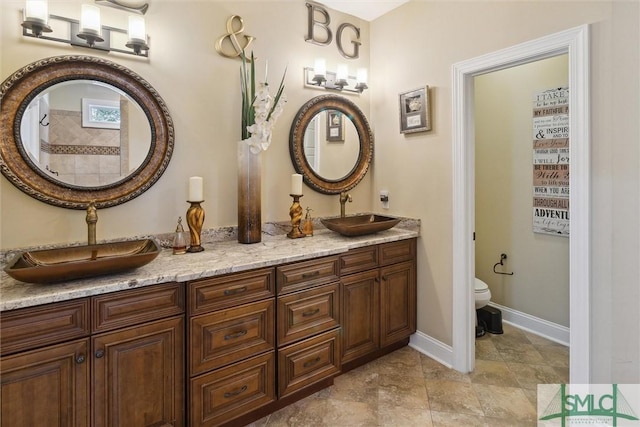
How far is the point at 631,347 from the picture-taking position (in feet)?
5.52

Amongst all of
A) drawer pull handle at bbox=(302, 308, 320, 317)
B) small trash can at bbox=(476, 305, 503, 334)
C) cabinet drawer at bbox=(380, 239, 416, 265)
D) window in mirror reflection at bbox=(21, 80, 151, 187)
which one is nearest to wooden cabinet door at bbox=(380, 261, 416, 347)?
cabinet drawer at bbox=(380, 239, 416, 265)

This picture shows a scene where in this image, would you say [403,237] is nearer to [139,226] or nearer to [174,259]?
[174,259]

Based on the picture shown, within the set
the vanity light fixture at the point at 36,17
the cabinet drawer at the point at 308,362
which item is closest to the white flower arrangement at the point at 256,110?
the vanity light fixture at the point at 36,17

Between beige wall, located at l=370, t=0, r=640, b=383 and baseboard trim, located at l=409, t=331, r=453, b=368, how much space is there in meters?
0.05

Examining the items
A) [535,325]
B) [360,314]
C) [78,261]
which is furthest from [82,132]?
[535,325]

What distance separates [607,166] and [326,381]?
1.98 m

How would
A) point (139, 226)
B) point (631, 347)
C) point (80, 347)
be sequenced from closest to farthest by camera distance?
point (80, 347) < point (631, 347) < point (139, 226)

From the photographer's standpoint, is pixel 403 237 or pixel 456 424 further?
pixel 403 237

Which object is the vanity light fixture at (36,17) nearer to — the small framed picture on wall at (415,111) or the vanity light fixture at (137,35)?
the vanity light fixture at (137,35)

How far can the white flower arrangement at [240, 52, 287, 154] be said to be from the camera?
2131 millimetres

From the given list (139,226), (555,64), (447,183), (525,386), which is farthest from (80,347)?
(555,64)

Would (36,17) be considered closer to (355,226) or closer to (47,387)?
(47,387)

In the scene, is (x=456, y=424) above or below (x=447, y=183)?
below

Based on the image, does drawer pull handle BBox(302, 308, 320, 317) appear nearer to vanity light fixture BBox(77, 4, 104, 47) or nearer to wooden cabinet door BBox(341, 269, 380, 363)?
wooden cabinet door BBox(341, 269, 380, 363)
